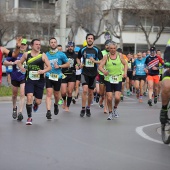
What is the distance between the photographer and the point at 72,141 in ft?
33.8

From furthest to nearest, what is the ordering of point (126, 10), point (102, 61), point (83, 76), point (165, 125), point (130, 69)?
point (126, 10) < point (130, 69) < point (83, 76) < point (102, 61) < point (165, 125)

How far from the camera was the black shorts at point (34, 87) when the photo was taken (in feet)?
41.9

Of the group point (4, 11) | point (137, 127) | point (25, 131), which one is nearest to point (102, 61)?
point (137, 127)

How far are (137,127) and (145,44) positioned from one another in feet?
158

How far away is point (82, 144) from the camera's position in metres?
9.95

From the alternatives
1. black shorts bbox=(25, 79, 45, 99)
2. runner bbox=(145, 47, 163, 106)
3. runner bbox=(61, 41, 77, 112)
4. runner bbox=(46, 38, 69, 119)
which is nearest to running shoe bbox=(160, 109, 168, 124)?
black shorts bbox=(25, 79, 45, 99)

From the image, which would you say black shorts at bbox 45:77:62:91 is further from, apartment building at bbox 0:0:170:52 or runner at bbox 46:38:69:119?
apartment building at bbox 0:0:170:52

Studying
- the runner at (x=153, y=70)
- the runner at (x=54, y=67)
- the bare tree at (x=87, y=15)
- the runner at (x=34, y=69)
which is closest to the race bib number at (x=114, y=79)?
the runner at (x=54, y=67)

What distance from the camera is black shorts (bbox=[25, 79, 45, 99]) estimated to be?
1276cm

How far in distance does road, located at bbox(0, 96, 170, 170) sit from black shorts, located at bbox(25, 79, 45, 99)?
665 mm

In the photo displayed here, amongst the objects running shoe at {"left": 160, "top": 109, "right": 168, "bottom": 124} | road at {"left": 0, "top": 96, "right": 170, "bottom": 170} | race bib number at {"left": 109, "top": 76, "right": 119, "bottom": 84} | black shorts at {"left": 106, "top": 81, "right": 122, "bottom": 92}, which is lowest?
road at {"left": 0, "top": 96, "right": 170, "bottom": 170}

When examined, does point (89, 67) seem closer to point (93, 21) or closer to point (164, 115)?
point (164, 115)

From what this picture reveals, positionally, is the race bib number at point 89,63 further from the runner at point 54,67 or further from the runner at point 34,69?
the runner at point 34,69

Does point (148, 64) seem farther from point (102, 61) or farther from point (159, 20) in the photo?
point (159, 20)
